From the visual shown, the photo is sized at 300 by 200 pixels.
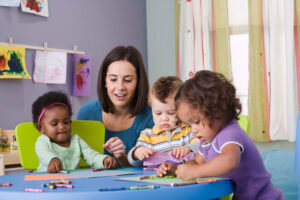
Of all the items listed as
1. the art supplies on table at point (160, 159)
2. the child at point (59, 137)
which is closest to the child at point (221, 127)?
the art supplies on table at point (160, 159)

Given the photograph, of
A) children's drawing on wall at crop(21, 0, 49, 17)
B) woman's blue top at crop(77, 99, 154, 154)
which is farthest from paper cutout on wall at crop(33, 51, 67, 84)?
woman's blue top at crop(77, 99, 154, 154)

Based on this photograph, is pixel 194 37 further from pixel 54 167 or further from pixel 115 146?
pixel 54 167

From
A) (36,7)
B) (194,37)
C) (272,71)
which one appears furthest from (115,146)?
(194,37)

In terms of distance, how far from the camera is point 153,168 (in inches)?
62.3

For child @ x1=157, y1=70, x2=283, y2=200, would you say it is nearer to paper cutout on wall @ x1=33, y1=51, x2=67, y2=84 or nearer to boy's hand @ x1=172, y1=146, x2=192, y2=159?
boy's hand @ x1=172, y1=146, x2=192, y2=159

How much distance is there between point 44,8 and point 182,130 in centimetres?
236

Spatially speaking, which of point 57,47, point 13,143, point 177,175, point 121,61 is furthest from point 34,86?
point 177,175

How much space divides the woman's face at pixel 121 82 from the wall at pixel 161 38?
2644 millimetres

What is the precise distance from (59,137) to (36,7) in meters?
2.12

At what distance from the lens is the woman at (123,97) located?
2.06m

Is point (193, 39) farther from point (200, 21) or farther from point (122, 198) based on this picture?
point (122, 198)

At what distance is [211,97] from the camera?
1.32m

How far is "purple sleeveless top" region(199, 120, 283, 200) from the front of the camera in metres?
1.29

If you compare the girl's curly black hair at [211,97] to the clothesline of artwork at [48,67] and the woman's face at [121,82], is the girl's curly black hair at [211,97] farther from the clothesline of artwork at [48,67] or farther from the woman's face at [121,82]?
the clothesline of artwork at [48,67]
